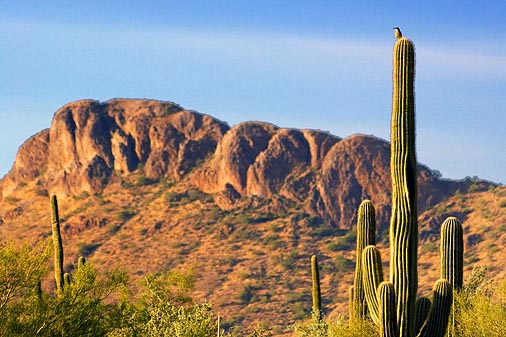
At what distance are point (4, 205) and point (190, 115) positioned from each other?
23.2 m

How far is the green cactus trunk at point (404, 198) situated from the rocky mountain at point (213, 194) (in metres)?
75.7

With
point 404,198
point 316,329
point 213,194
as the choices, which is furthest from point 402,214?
point 213,194

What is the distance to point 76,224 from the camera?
11819cm

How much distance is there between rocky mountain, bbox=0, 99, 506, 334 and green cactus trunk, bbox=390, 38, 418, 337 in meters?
75.7

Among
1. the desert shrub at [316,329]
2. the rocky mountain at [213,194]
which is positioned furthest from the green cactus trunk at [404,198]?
the rocky mountain at [213,194]

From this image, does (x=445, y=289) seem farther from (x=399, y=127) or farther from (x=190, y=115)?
(x=190, y=115)

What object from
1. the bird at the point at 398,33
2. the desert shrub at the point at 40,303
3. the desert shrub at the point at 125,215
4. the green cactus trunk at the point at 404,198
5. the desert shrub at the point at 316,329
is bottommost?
the desert shrub at the point at 125,215

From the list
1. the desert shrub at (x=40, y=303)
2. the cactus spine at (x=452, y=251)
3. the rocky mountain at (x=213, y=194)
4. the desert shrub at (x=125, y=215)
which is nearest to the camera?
the desert shrub at (x=40, y=303)

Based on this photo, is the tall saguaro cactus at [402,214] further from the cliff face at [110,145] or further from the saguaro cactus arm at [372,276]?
the cliff face at [110,145]

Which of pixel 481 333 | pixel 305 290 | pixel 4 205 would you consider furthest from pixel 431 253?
pixel 481 333

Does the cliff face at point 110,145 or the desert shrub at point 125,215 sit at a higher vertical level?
the cliff face at point 110,145

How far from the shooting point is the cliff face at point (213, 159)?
119 meters

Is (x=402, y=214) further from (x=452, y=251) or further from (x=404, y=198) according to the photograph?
(x=452, y=251)

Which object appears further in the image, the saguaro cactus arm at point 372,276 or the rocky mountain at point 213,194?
the rocky mountain at point 213,194
